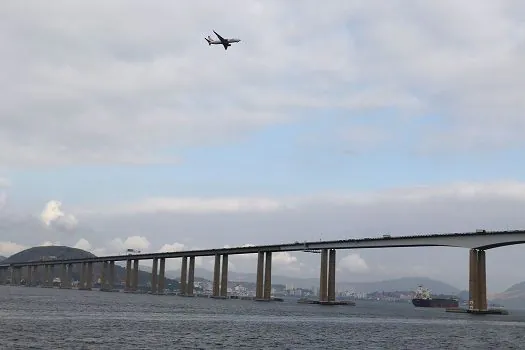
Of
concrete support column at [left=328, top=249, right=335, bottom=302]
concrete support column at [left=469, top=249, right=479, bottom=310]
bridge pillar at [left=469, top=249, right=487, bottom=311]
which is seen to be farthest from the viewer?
concrete support column at [left=328, top=249, right=335, bottom=302]

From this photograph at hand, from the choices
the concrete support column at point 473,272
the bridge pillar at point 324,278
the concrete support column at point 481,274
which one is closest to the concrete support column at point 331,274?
the bridge pillar at point 324,278

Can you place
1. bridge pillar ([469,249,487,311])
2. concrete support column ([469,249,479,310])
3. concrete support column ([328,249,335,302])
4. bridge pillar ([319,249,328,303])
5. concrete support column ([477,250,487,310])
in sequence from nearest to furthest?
concrete support column ([469,249,479,310])
bridge pillar ([469,249,487,311])
concrete support column ([477,250,487,310])
bridge pillar ([319,249,328,303])
concrete support column ([328,249,335,302])

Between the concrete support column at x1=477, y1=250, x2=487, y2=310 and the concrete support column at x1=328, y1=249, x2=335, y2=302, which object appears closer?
the concrete support column at x1=477, y1=250, x2=487, y2=310

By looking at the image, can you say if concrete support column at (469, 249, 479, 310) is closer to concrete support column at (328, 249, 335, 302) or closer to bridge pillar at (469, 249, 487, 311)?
bridge pillar at (469, 249, 487, 311)

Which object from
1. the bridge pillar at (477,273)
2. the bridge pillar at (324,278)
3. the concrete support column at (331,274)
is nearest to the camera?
the bridge pillar at (477,273)

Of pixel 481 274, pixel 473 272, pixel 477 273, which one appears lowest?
pixel 481 274

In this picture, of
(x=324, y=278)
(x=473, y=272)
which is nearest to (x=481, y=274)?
(x=473, y=272)

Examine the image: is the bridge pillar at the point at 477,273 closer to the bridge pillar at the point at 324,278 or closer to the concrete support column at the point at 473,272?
the concrete support column at the point at 473,272

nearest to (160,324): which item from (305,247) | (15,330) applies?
(15,330)

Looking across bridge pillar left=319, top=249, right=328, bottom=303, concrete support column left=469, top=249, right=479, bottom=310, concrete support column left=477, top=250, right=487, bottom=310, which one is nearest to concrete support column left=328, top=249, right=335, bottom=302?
bridge pillar left=319, top=249, right=328, bottom=303

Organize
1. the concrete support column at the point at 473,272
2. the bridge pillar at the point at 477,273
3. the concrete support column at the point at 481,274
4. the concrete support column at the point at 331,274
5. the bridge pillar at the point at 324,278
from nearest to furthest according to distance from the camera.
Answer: the concrete support column at the point at 473,272 → the bridge pillar at the point at 477,273 → the concrete support column at the point at 481,274 → the bridge pillar at the point at 324,278 → the concrete support column at the point at 331,274

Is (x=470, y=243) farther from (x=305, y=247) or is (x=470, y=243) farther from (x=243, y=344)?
(x=243, y=344)

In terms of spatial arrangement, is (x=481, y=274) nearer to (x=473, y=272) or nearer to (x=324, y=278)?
(x=473, y=272)
